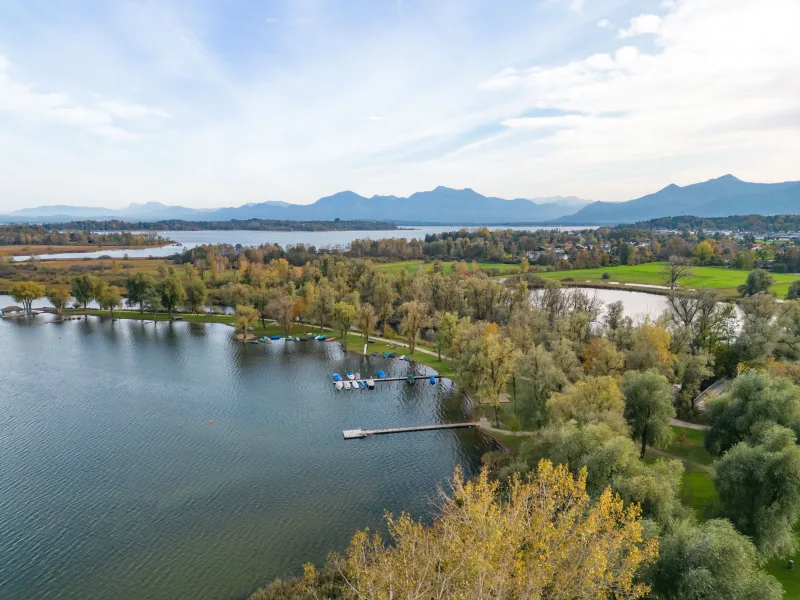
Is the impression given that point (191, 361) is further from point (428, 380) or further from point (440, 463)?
point (440, 463)

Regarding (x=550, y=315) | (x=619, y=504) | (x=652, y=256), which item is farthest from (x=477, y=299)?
(x=652, y=256)

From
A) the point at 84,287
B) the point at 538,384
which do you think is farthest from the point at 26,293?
the point at 538,384

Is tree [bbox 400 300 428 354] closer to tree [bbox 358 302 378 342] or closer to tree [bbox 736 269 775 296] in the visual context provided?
tree [bbox 358 302 378 342]

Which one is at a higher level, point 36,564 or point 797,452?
point 797,452

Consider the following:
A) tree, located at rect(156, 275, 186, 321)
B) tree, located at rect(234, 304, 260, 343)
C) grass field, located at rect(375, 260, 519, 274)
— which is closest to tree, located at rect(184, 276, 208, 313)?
tree, located at rect(156, 275, 186, 321)

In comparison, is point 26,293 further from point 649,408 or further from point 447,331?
point 649,408
